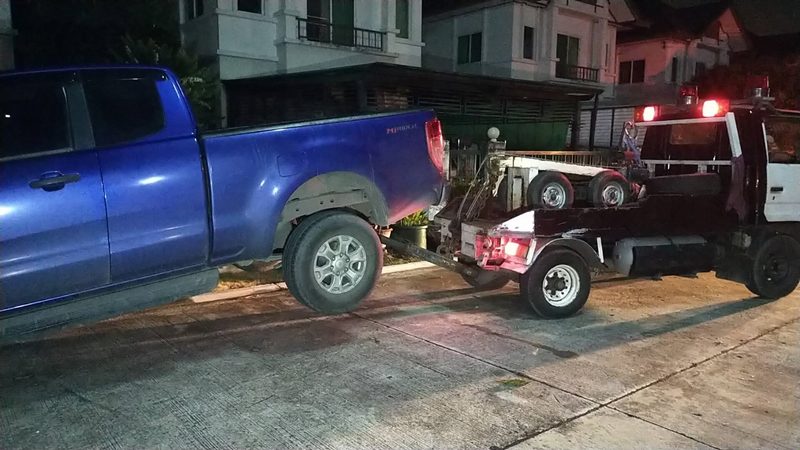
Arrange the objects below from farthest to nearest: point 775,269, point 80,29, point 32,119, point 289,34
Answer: point 289,34, point 80,29, point 775,269, point 32,119

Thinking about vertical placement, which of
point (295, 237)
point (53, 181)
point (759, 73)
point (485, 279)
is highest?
point (759, 73)

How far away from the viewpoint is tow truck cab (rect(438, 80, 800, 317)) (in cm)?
596

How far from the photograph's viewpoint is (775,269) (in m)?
7.15

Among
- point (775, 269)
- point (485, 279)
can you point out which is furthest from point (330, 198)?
point (775, 269)

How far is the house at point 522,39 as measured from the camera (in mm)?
25969

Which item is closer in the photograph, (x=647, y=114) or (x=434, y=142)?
(x=434, y=142)

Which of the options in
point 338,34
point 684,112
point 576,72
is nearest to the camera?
point 684,112

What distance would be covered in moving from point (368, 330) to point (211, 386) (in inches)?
64.8

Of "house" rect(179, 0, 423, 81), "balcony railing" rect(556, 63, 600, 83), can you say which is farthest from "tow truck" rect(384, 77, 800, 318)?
"balcony railing" rect(556, 63, 600, 83)

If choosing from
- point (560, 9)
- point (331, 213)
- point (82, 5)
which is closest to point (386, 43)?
point (82, 5)

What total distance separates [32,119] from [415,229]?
5.06 metres

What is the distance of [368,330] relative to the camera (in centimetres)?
568

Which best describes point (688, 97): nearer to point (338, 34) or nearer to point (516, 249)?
point (516, 249)

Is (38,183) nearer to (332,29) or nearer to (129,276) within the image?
(129,276)
